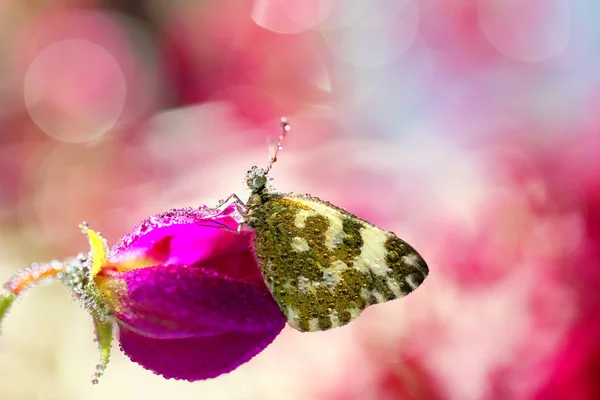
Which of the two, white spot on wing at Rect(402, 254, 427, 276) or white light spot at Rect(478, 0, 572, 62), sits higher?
white light spot at Rect(478, 0, 572, 62)

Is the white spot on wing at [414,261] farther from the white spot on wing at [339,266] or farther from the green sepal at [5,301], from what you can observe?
the green sepal at [5,301]

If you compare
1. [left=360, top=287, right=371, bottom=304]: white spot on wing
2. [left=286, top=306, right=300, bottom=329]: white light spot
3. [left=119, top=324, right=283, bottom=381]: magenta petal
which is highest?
[left=360, top=287, right=371, bottom=304]: white spot on wing

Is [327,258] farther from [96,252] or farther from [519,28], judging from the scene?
[519,28]

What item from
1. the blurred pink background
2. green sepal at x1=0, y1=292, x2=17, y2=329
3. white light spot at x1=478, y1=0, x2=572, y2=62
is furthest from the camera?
white light spot at x1=478, y1=0, x2=572, y2=62

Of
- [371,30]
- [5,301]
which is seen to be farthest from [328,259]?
[371,30]

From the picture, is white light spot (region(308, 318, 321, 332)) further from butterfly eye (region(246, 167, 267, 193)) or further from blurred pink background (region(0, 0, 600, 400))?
blurred pink background (region(0, 0, 600, 400))

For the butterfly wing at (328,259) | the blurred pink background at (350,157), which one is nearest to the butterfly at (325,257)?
the butterfly wing at (328,259)

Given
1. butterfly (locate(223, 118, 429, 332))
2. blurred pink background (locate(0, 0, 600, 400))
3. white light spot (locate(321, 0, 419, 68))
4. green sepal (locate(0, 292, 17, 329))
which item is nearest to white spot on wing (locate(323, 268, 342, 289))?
butterfly (locate(223, 118, 429, 332))

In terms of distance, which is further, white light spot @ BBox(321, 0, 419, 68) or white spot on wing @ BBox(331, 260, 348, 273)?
white light spot @ BBox(321, 0, 419, 68)
